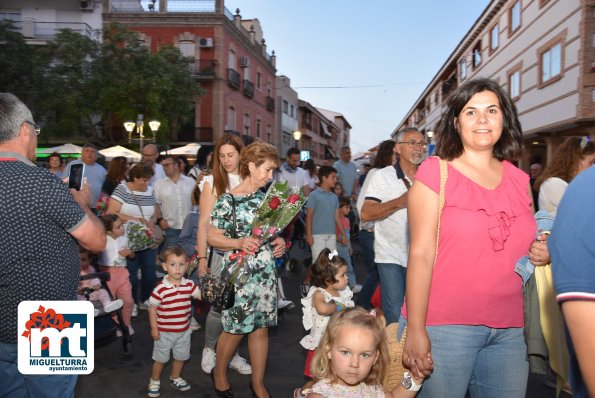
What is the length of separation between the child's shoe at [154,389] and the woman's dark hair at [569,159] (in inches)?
156

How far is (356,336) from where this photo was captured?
8.11 ft

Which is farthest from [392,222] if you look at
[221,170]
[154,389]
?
[154,389]

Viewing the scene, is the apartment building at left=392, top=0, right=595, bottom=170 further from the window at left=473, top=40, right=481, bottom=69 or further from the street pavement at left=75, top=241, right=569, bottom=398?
the street pavement at left=75, top=241, right=569, bottom=398

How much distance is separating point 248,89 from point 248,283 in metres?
33.8

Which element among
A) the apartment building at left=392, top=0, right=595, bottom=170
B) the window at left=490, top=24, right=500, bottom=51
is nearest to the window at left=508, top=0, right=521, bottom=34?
the apartment building at left=392, top=0, right=595, bottom=170

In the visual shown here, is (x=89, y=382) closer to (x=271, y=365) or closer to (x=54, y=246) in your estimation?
(x=271, y=365)

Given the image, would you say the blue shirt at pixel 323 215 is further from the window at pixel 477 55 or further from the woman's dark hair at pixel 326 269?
the window at pixel 477 55

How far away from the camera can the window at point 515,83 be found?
21.1 metres

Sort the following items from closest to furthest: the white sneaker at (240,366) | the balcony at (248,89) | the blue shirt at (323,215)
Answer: the white sneaker at (240,366) → the blue shirt at (323,215) → the balcony at (248,89)

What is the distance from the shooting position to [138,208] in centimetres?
638

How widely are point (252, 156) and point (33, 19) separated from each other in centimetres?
2916

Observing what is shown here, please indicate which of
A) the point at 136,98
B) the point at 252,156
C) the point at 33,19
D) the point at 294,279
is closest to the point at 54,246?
the point at 252,156

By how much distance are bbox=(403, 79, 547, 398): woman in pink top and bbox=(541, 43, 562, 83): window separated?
1691 centimetres

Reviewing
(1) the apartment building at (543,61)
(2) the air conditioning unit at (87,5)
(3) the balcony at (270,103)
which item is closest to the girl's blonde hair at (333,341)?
(1) the apartment building at (543,61)
